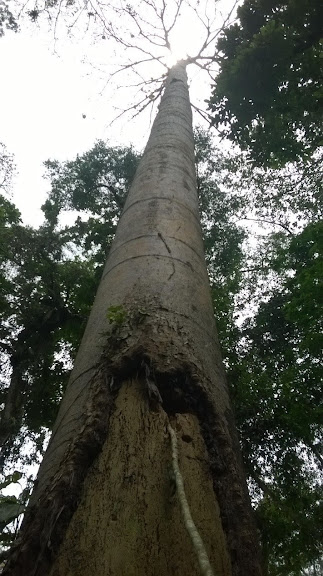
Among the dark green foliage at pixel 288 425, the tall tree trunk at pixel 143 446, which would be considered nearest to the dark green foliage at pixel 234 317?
the dark green foliage at pixel 288 425

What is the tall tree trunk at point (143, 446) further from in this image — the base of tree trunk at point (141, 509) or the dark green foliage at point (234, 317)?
the dark green foliage at point (234, 317)

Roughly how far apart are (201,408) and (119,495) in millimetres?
388

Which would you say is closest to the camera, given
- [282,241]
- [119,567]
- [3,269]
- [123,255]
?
[119,567]

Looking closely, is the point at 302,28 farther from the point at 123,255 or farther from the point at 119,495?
the point at 119,495

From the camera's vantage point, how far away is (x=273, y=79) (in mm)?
6219

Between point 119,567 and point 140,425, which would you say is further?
point 140,425

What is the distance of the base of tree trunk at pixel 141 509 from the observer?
81 cm

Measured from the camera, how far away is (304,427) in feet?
16.6

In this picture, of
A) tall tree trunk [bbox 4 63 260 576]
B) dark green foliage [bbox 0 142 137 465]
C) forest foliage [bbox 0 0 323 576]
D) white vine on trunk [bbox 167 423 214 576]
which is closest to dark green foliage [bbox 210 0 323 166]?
forest foliage [bbox 0 0 323 576]

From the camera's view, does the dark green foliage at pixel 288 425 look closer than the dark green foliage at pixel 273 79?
Yes

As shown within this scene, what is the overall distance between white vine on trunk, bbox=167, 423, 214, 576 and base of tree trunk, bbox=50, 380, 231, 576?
23 millimetres

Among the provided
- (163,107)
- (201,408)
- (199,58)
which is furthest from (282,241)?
(201,408)

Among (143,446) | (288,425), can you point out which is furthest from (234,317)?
(143,446)

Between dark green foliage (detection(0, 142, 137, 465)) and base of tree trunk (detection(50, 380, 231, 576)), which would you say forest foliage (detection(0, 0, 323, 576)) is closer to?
dark green foliage (detection(0, 142, 137, 465))
